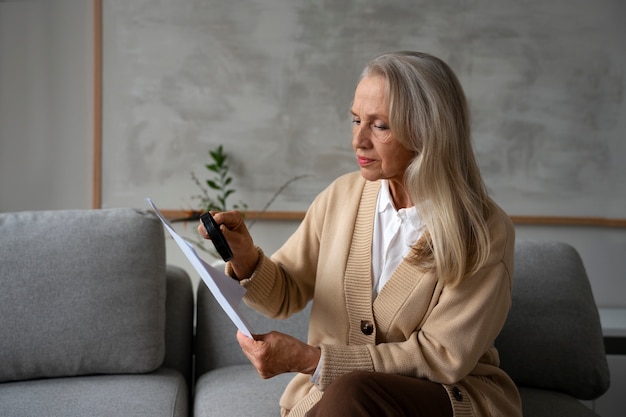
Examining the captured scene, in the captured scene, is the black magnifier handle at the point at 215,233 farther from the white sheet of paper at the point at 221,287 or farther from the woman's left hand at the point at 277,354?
the woman's left hand at the point at 277,354

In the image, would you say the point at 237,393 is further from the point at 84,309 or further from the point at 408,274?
the point at 408,274

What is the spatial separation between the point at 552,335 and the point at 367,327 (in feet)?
2.36

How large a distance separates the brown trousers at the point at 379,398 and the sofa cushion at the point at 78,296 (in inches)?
31.0

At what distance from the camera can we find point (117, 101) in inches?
133

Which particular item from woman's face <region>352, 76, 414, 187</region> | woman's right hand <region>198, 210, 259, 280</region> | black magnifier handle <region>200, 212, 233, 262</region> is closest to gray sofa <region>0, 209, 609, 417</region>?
woman's right hand <region>198, 210, 259, 280</region>

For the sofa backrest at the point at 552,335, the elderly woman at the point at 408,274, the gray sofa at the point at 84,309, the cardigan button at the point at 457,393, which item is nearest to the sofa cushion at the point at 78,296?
the gray sofa at the point at 84,309

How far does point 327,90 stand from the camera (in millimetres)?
3463

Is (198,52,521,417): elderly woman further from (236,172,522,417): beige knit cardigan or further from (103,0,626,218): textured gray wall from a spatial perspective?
(103,0,626,218): textured gray wall

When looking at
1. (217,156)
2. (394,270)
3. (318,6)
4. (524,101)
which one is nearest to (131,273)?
(394,270)

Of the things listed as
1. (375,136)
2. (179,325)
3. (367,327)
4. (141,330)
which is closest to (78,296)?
(141,330)

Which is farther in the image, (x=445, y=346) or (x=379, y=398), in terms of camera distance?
(x=445, y=346)

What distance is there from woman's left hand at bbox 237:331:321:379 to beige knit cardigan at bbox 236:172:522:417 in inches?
1.4

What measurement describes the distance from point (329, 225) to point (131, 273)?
625 mm

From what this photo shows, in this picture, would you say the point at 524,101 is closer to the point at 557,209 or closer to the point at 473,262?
the point at 557,209
